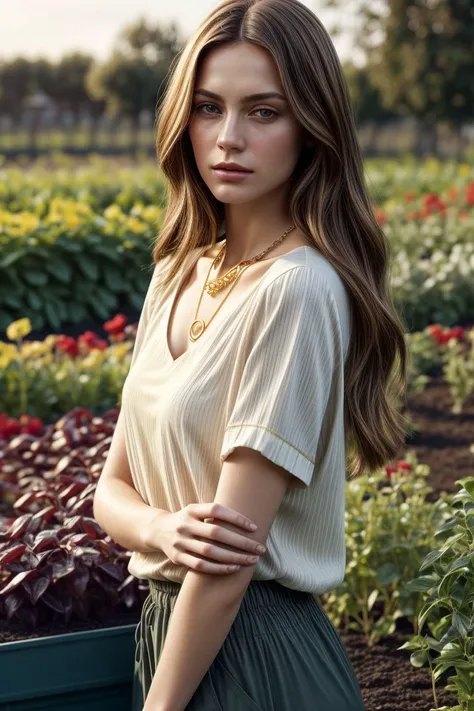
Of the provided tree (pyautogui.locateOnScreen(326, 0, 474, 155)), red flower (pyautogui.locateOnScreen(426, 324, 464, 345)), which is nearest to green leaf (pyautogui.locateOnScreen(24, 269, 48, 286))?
red flower (pyautogui.locateOnScreen(426, 324, 464, 345))

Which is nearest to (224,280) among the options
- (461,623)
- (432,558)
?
(432,558)

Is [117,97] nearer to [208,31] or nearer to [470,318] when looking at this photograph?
[470,318]

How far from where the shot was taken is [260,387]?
171 cm

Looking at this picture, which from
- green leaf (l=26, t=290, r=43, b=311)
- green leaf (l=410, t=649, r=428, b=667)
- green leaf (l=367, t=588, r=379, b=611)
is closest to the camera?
green leaf (l=410, t=649, r=428, b=667)

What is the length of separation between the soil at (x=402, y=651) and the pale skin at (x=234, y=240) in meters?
0.87

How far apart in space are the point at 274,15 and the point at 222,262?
46 centimetres

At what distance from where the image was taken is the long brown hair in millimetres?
1791

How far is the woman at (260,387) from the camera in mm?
1708

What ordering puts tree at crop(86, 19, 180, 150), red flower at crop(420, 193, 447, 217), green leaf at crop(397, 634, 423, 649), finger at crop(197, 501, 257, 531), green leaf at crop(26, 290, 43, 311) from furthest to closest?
tree at crop(86, 19, 180, 150) → red flower at crop(420, 193, 447, 217) → green leaf at crop(26, 290, 43, 311) → green leaf at crop(397, 634, 423, 649) → finger at crop(197, 501, 257, 531)

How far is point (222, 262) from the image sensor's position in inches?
80.3

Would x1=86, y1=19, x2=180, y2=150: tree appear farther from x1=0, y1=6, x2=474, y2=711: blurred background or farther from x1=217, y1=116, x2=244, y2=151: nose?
x1=217, y1=116, x2=244, y2=151: nose

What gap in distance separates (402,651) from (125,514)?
1509 millimetres

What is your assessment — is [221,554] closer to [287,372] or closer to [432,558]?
[287,372]

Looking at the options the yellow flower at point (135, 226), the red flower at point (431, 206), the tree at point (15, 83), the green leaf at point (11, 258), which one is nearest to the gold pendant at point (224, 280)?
the green leaf at point (11, 258)
